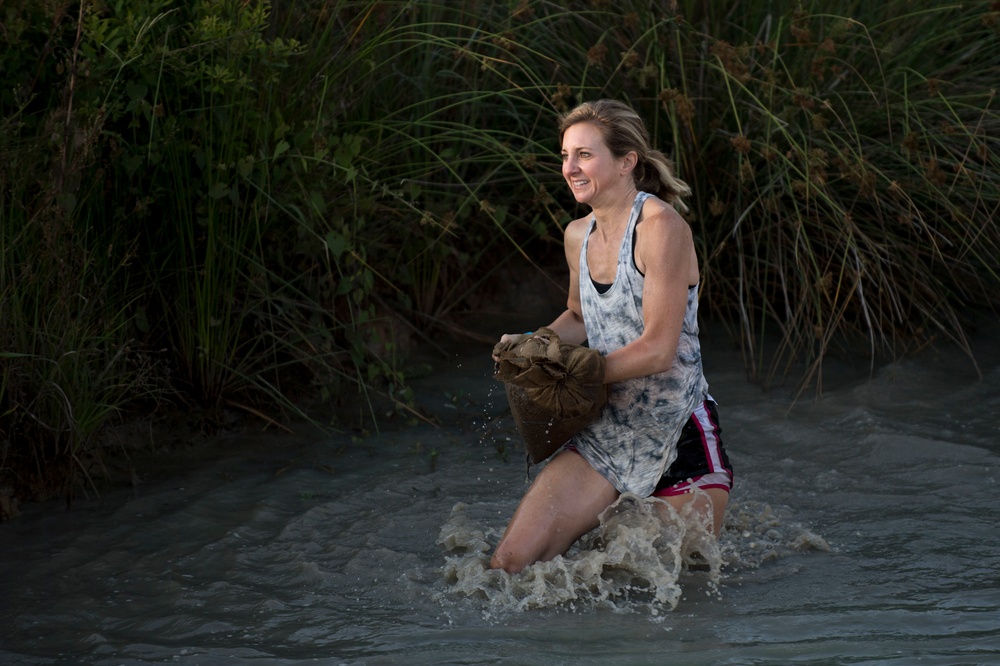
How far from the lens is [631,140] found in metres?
3.99

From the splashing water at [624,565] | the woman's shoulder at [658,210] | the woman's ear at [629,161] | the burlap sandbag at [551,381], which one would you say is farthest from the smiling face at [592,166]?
the splashing water at [624,565]

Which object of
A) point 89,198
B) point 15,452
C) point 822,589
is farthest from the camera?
point 89,198

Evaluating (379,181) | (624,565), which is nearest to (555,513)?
(624,565)

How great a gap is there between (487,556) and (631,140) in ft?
4.49

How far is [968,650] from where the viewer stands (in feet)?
10.5

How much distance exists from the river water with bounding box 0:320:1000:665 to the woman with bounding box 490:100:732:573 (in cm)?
10

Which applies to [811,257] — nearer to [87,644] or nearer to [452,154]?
[452,154]

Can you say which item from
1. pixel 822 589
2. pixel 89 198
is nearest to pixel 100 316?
pixel 89 198

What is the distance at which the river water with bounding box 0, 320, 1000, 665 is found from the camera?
11.1 ft

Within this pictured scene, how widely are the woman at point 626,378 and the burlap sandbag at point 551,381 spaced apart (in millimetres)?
82

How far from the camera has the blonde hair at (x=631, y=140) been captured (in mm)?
3967

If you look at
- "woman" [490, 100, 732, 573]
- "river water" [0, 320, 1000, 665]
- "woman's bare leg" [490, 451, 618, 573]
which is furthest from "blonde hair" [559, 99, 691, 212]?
"river water" [0, 320, 1000, 665]

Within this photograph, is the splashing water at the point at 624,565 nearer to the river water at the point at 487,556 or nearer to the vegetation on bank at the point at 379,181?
the river water at the point at 487,556

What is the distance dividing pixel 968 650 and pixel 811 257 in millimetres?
2509
